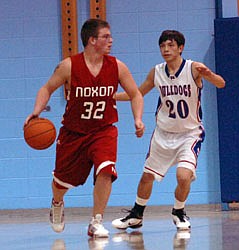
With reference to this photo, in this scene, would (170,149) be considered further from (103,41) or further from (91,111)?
(103,41)

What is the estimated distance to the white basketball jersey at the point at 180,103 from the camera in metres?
5.39

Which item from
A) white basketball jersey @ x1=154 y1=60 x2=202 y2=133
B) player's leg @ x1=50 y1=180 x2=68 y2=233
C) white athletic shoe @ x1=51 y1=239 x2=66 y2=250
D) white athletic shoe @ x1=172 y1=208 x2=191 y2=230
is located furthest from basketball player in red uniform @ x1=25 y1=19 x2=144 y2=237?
white athletic shoe @ x1=172 y1=208 x2=191 y2=230

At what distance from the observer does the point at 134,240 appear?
15.7 feet

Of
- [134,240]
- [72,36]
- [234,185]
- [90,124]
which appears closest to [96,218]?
[134,240]

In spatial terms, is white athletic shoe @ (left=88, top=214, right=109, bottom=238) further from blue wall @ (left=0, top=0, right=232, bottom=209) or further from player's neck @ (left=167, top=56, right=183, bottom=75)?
blue wall @ (left=0, top=0, right=232, bottom=209)

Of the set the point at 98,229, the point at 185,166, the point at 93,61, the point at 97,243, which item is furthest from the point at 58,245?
the point at 93,61

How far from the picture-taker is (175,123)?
5.38m

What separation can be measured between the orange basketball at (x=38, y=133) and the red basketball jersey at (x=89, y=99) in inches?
7.1

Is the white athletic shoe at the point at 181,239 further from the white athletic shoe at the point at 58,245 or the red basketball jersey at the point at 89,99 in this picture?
the red basketball jersey at the point at 89,99

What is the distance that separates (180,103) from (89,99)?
0.84 m

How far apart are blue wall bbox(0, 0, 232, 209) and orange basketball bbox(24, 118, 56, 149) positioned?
114 inches

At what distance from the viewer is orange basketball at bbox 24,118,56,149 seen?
4.81 metres

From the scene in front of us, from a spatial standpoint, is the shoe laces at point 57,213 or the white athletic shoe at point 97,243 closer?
the white athletic shoe at point 97,243

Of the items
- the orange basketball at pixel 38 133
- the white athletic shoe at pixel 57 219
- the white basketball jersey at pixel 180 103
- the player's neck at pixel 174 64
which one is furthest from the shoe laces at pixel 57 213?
the player's neck at pixel 174 64
